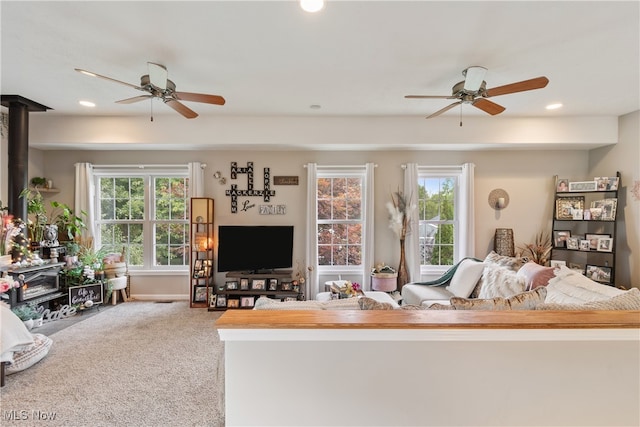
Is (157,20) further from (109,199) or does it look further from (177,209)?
(109,199)

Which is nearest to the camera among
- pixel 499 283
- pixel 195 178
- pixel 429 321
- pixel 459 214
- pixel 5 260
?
pixel 429 321

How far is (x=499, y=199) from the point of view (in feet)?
14.6

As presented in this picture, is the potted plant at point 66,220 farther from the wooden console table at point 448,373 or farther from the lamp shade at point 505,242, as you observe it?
the lamp shade at point 505,242

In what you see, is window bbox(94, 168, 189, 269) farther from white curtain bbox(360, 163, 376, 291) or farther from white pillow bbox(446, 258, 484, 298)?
white pillow bbox(446, 258, 484, 298)

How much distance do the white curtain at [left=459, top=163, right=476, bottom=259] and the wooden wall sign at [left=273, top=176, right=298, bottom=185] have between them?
264 centimetres

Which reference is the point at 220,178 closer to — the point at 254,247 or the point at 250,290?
the point at 254,247

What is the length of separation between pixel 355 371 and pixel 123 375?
2.26 meters

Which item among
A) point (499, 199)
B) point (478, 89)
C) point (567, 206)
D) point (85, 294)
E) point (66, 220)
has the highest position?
point (478, 89)

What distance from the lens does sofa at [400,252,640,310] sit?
5.72 feet

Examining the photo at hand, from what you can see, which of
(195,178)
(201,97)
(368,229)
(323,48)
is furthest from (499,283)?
(195,178)

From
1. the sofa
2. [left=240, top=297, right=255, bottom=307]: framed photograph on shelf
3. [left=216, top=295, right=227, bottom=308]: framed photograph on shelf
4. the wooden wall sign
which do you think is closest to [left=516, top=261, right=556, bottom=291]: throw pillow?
the sofa

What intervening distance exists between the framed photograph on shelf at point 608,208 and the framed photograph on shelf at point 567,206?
0.23 metres

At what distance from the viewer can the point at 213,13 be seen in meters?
1.87

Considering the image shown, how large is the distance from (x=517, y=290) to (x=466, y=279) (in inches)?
27.9
